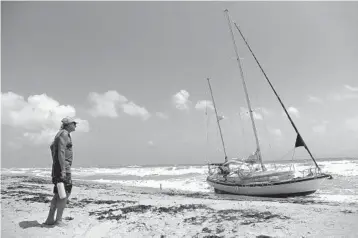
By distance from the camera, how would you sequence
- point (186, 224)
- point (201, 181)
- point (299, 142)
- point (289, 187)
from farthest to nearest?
point (201, 181) → point (299, 142) → point (289, 187) → point (186, 224)

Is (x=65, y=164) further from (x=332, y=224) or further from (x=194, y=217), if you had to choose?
(x=332, y=224)

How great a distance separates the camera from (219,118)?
31500mm

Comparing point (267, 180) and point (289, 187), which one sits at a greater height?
point (267, 180)

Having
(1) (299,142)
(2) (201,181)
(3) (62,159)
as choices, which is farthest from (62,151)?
(2) (201,181)

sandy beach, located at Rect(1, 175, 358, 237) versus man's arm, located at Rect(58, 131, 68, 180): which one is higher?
man's arm, located at Rect(58, 131, 68, 180)

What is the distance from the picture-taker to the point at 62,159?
5555mm

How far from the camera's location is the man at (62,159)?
5.57m

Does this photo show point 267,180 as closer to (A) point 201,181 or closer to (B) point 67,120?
(A) point 201,181

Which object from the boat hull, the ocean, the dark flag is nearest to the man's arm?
the ocean

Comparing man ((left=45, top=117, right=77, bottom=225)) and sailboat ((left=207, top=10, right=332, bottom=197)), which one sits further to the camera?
sailboat ((left=207, top=10, right=332, bottom=197))

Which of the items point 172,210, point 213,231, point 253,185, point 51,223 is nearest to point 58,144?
point 51,223

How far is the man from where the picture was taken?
5573 millimetres

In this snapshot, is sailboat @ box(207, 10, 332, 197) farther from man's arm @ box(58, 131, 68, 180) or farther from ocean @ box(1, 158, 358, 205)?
man's arm @ box(58, 131, 68, 180)

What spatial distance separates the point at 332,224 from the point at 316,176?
1404cm
